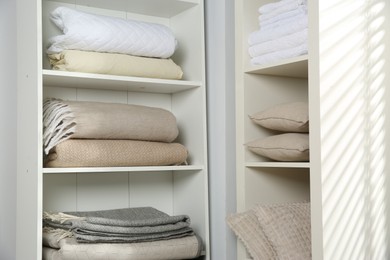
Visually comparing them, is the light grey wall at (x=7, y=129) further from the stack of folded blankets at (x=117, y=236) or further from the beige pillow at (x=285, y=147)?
the beige pillow at (x=285, y=147)

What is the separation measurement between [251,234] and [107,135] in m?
0.58

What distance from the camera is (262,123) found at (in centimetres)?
187

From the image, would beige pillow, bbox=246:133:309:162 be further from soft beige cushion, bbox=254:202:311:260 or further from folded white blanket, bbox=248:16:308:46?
folded white blanket, bbox=248:16:308:46

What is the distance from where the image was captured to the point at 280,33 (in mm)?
1809

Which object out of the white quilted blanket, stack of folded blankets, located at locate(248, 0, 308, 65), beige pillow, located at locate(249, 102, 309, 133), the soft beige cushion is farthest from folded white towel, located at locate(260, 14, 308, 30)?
the soft beige cushion

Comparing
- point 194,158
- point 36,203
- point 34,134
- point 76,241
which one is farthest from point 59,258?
point 194,158

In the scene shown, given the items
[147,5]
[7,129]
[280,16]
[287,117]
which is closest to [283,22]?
[280,16]

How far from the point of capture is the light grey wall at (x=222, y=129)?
1.97 meters

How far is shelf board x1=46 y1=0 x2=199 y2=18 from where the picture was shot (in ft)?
6.79

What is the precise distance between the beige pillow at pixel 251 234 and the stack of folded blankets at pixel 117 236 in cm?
20

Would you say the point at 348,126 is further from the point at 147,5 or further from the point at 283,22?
the point at 147,5

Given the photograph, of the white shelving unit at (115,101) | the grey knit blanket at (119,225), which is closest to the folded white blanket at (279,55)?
the white shelving unit at (115,101)

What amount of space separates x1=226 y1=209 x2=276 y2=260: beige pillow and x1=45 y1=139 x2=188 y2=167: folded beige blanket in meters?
0.32

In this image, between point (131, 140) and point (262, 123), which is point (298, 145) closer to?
point (262, 123)
